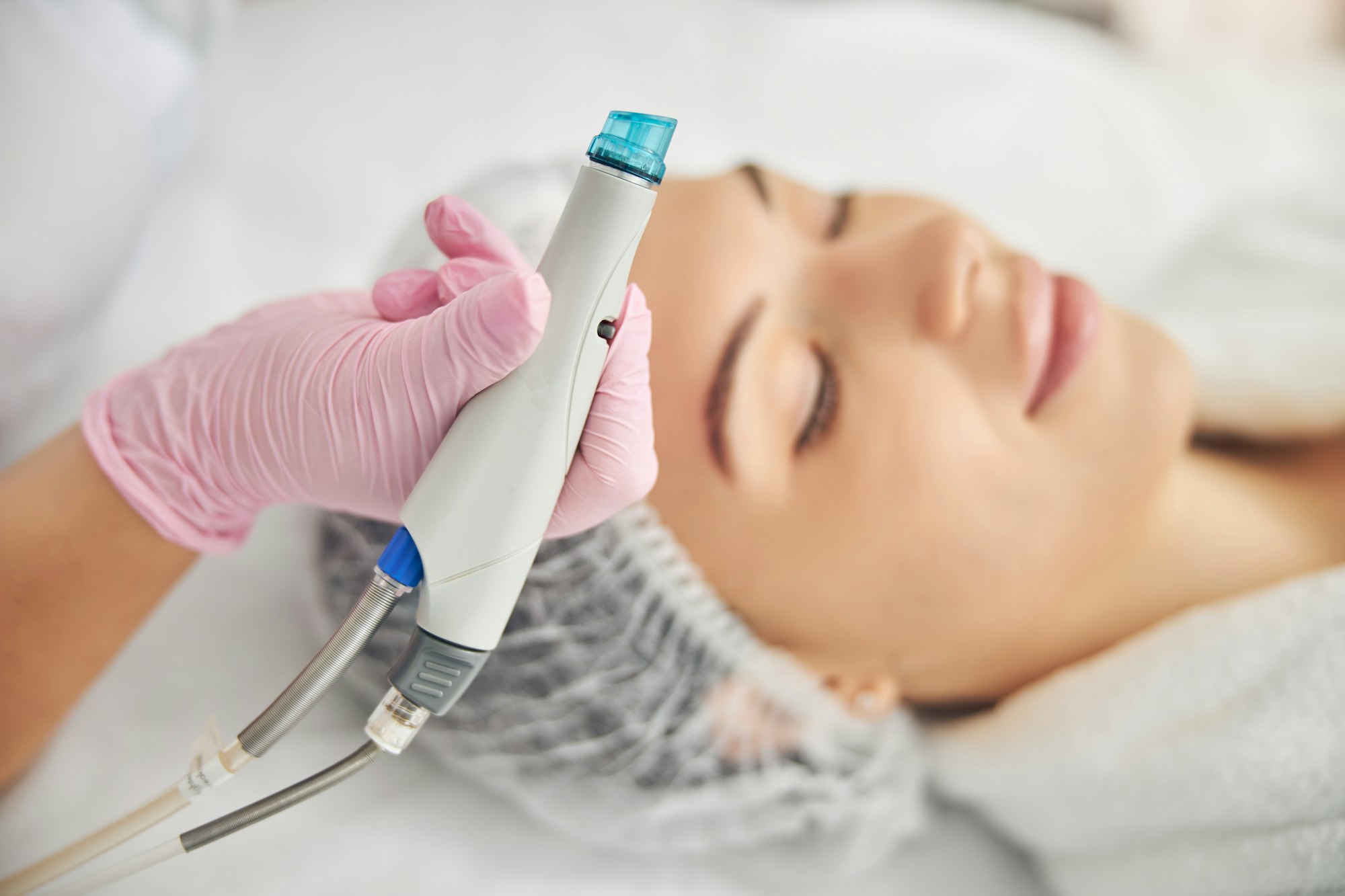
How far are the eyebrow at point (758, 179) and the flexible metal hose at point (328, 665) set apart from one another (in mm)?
545

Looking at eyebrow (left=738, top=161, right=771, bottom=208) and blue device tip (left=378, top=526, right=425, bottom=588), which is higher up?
eyebrow (left=738, top=161, right=771, bottom=208)

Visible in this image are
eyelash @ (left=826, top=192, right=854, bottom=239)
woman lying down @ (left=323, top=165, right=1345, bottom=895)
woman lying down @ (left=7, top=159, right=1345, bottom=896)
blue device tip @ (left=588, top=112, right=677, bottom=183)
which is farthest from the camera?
eyelash @ (left=826, top=192, right=854, bottom=239)

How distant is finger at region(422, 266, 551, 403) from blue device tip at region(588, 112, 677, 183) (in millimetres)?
80

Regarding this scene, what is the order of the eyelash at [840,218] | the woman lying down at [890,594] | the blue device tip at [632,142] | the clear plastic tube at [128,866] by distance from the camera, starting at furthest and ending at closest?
1. the eyelash at [840,218]
2. the woman lying down at [890,594]
3. the clear plastic tube at [128,866]
4. the blue device tip at [632,142]

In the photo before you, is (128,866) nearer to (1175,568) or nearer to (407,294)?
(407,294)

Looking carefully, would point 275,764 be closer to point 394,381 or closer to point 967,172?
point 394,381

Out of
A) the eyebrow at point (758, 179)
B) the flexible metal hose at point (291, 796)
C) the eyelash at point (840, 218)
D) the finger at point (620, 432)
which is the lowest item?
the flexible metal hose at point (291, 796)

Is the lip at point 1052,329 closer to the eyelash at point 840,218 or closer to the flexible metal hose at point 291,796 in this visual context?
the eyelash at point 840,218

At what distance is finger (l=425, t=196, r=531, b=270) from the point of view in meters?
0.61

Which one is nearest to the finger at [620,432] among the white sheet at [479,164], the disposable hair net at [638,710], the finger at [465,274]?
the finger at [465,274]

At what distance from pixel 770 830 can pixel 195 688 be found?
2.13 feet

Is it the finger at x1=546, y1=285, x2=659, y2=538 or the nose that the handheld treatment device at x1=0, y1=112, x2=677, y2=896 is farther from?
the nose

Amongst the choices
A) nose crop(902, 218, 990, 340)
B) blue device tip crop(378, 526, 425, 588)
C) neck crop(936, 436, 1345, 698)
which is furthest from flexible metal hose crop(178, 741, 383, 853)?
neck crop(936, 436, 1345, 698)

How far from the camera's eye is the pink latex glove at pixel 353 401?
0.55m
